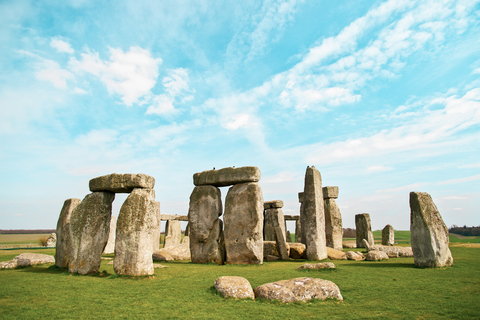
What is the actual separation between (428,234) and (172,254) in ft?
30.7

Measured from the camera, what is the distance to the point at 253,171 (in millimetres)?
10555

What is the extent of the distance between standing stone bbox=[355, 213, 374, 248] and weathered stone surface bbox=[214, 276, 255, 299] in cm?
1473

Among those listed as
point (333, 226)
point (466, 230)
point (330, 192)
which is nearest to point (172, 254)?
point (333, 226)

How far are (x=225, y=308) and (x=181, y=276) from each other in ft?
10.6

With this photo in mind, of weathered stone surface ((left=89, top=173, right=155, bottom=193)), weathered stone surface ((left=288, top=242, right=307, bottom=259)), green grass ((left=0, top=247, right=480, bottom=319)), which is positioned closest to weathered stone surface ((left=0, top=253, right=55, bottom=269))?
green grass ((left=0, top=247, right=480, bottom=319))

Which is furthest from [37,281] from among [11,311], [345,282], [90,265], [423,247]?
[423,247]

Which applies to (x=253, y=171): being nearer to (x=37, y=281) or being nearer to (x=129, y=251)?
(x=129, y=251)

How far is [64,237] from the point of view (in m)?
8.73

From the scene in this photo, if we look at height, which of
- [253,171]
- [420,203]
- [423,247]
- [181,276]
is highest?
[253,171]

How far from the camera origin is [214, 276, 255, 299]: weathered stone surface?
484cm

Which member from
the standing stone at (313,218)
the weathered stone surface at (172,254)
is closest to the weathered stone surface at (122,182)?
the weathered stone surface at (172,254)

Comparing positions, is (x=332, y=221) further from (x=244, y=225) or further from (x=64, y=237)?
(x=64, y=237)

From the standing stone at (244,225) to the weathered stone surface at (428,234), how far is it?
4.67 m

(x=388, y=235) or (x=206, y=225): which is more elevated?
(x=206, y=225)
